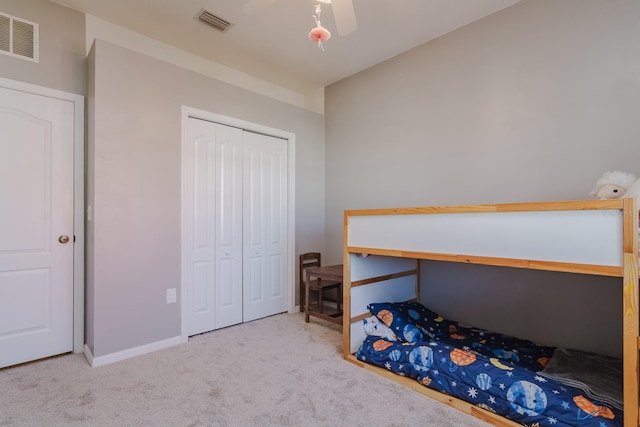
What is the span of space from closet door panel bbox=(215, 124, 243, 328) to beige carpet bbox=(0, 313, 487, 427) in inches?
22.7

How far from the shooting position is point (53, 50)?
2.58 meters

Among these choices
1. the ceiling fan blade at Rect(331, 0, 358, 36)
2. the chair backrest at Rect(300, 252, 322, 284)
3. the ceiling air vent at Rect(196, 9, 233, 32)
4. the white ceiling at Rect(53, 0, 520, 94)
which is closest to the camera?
the ceiling fan blade at Rect(331, 0, 358, 36)

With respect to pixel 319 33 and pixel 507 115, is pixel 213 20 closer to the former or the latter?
pixel 319 33

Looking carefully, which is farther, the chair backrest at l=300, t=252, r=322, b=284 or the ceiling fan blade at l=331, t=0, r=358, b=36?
the chair backrest at l=300, t=252, r=322, b=284

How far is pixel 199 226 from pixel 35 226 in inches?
47.9

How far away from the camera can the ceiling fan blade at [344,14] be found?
6.24 feet

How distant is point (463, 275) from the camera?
2.90m

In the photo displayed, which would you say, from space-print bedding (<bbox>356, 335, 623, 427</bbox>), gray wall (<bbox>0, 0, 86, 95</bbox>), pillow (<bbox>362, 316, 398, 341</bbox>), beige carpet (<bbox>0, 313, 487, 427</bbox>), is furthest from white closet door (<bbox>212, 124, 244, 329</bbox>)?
space-print bedding (<bbox>356, 335, 623, 427</bbox>)

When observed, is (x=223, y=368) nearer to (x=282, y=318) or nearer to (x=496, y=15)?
(x=282, y=318)

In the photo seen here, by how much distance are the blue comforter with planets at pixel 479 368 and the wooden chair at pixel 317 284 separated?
929 millimetres

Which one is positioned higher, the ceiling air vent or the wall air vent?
the ceiling air vent

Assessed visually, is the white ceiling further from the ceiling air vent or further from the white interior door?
the white interior door

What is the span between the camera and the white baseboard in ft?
7.91

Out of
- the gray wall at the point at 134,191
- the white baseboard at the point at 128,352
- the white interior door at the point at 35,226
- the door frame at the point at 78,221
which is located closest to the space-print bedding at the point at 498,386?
Result: the white baseboard at the point at 128,352
